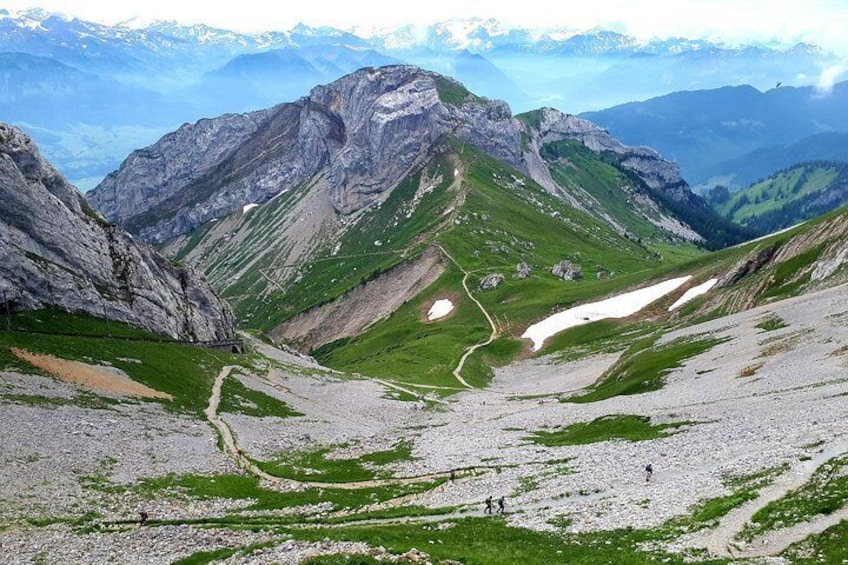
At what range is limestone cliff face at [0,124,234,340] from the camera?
10062 cm

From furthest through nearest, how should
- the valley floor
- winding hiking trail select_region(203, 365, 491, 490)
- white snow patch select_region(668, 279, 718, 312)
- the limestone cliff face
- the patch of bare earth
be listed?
1. white snow patch select_region(668, 279, 718, 312)
2. the limestone cliff face
3. the patch of bare earth
4. winding hiking trail select_region(203, 365, 491, 490)
5. the valley floor

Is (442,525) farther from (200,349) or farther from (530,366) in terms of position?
(530,366)

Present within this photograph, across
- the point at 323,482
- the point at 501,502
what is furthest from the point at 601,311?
the point at 501,502

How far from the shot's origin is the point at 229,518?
46.6 metres

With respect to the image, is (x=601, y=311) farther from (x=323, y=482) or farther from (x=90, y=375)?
(x=323, y=482)

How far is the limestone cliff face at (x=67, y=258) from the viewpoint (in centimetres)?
10062

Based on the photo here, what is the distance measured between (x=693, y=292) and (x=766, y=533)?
446 feet

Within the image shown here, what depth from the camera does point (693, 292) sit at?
6245 inches

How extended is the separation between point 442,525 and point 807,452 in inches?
852

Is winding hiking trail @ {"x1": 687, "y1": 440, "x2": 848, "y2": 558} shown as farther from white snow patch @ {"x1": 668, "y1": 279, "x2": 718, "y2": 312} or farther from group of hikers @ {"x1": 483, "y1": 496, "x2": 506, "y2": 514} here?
white snow patch @ {"x1": 668, "y1": 279, "x2": 718, "y2": 312}

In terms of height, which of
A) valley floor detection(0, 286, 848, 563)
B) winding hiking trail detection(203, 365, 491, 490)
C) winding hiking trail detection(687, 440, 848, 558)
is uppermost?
winding hiking trail detection(687, 440, 848, 558)

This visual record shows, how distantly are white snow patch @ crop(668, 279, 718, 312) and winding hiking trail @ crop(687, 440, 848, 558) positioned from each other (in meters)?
123

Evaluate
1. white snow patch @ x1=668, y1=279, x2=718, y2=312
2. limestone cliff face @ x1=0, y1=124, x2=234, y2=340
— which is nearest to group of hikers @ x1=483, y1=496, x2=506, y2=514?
limestone cliff face @ x1=0, y1=124, x2=234, y2=340

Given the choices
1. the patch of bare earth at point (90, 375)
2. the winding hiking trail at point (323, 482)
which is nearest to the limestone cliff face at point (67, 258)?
the patch of bare earth at point (90, 375)
